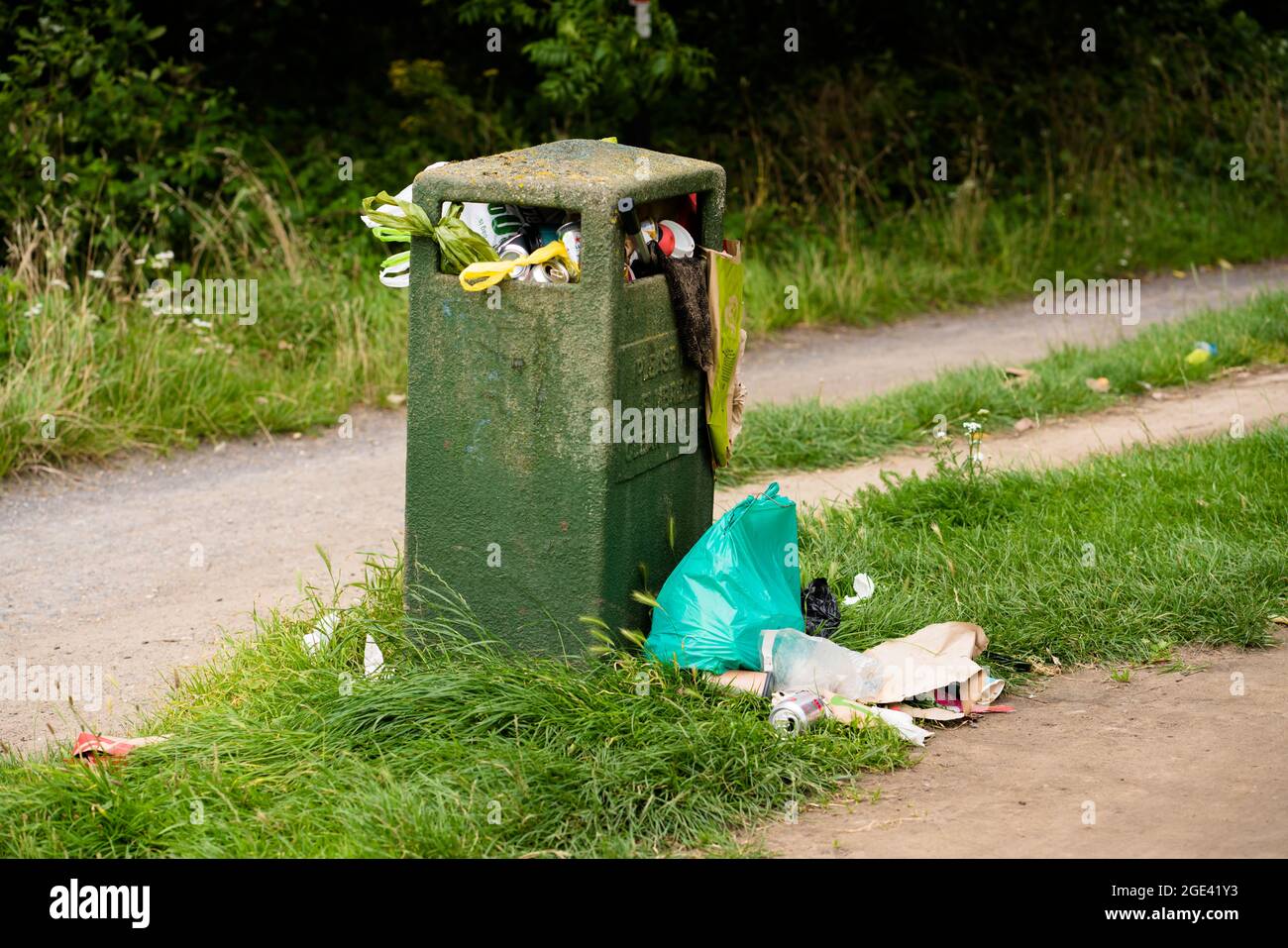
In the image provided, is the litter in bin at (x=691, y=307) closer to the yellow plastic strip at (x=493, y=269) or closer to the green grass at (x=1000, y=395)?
the yellow plastic strip at (x=493, y=269)

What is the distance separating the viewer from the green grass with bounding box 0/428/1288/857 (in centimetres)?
344

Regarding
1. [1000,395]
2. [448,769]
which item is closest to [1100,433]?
[1000,395]

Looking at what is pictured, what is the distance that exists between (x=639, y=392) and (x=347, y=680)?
110 cm

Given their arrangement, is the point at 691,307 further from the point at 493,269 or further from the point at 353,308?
the point at 353,308

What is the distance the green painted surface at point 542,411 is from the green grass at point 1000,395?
8.24ft

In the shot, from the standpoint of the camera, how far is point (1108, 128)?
42.0 feet

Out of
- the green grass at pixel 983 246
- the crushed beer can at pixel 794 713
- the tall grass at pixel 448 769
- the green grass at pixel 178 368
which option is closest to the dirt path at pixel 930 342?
the green grass at pixel 983 246

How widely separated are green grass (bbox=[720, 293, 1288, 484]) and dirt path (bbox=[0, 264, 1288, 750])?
15.8 inches

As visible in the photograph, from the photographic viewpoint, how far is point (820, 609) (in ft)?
14.9

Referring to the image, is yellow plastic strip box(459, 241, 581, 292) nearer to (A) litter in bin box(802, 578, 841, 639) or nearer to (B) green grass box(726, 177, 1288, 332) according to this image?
(A) litter in bin box(802, 578, 841, 639)

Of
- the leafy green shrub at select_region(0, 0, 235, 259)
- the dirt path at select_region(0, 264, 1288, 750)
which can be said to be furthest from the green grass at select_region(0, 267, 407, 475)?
the leafy green shrub at select_region(0, 0, 235, 259)

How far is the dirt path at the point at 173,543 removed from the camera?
4.94m

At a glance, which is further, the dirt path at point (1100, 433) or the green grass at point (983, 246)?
the green grass at point (983, 246)

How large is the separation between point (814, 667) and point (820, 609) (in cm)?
43
